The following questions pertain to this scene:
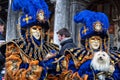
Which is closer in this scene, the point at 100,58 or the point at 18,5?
the point at 100,58

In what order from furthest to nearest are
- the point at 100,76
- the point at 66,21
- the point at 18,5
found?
1. the point at 66,21
2. the point at 18,5
3. the point at 100,76

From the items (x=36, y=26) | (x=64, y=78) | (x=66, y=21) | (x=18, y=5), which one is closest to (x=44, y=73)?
(x=64, y=78)

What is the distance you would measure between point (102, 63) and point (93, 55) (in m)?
0.19

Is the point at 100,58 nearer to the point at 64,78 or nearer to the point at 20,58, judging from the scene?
the point at 64,78

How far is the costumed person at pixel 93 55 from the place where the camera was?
5930 mm

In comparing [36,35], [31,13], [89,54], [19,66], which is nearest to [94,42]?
[89,54]

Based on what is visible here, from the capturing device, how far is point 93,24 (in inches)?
246

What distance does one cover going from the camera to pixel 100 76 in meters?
5.90

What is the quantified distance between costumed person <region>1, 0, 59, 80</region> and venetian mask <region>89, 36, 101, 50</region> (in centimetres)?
61

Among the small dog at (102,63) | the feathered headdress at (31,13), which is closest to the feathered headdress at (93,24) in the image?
the small dog at (102,63)

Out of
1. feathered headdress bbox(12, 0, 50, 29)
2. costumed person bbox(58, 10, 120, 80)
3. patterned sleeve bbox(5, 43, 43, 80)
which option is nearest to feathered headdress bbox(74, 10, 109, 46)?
costumed person bbox(58, 10, 120, 80)

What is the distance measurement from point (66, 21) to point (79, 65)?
8.92m

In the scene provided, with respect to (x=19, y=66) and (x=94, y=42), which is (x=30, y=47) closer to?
(x=19, y=66)

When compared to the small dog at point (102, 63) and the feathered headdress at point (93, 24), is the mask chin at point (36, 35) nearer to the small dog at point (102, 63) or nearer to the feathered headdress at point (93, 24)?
the feathered headdress at point (93, 24)
